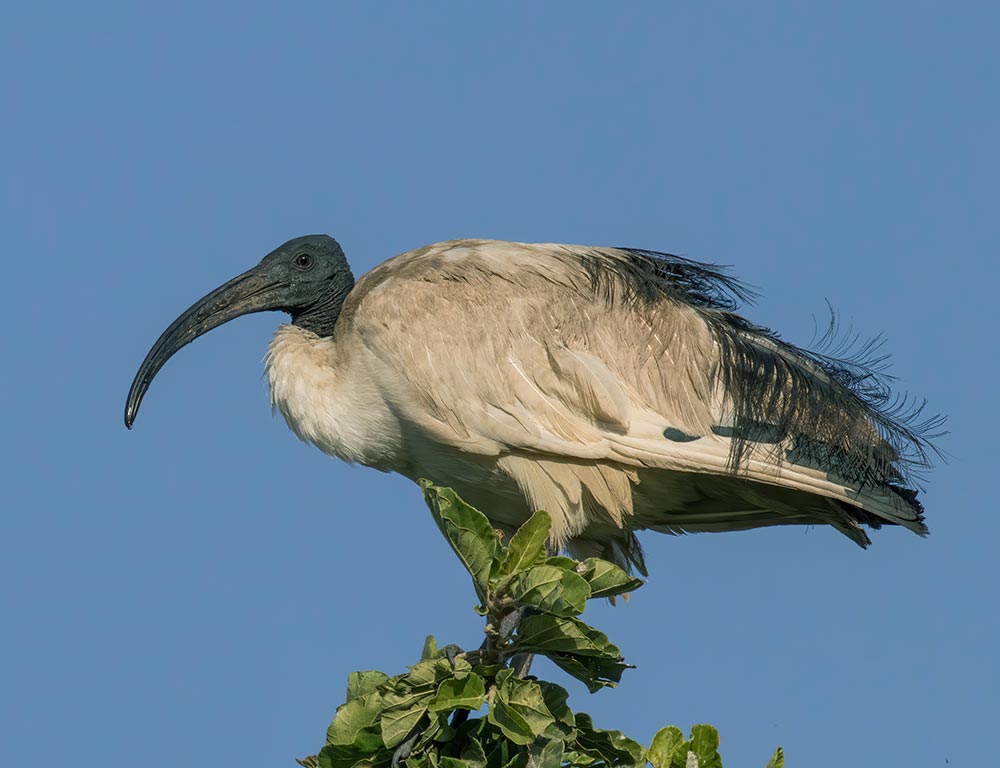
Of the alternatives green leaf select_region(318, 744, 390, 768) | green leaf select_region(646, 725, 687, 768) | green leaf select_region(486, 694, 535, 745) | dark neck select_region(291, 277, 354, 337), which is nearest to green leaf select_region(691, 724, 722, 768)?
green leaf select_region(646, 725, 687, 768)

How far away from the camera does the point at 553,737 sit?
5.54 m

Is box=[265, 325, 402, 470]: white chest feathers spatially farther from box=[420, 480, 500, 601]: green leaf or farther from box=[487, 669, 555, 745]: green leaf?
box=[487, 669, 555, 745]: green leaf

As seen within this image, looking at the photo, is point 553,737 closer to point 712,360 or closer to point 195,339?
point 712,360

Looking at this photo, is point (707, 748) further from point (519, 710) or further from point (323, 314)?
point (323, 314)

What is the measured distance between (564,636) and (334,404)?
2517 millimetres

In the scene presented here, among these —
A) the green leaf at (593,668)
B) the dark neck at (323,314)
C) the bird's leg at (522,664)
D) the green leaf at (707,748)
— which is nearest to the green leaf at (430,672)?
the green leaf at (593,668)

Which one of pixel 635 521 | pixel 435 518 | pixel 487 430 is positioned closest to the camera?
pixel 435 518

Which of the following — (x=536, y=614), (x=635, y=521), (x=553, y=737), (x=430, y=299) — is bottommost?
(x=553, y=737)

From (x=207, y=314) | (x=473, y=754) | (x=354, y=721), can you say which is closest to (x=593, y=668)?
(x=473, y=754)

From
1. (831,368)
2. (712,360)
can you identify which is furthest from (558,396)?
(831,368)

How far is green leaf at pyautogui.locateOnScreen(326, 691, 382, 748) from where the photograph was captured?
5766mm

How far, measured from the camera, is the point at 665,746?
18.4 feet

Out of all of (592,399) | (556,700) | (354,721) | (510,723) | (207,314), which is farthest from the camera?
(207,314)

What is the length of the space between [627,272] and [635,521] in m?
1.28
